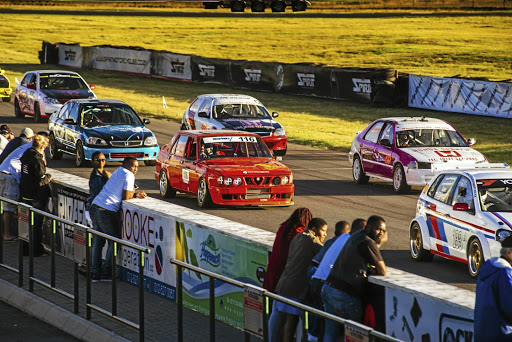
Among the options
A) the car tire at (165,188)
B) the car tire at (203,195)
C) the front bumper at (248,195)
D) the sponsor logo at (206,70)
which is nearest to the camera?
the front bumper at (248,195)

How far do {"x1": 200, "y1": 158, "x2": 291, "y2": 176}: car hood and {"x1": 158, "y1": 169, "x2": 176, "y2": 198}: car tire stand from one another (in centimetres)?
150

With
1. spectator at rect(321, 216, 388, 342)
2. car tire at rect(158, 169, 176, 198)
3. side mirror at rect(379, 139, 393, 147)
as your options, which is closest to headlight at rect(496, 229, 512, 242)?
spectator at rect(321, 216, 388, 342)

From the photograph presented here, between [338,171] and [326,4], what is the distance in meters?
79.0

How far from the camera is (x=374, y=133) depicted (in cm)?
2411

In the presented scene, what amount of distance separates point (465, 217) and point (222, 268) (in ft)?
14.9

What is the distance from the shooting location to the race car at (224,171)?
19.7 metres

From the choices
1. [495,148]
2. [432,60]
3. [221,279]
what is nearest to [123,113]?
[495,148]

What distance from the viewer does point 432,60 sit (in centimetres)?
6328

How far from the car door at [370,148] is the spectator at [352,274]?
14.6m

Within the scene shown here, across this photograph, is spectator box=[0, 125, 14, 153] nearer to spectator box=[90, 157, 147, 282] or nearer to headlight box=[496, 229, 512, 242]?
spectator box=[90, 157, 147, 282]

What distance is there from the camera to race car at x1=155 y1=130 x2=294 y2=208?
777 inches

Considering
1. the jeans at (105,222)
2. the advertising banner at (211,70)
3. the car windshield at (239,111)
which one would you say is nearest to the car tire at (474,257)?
the jeans at (105,222)

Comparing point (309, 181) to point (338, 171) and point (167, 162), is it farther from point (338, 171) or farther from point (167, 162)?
point (167, 162)

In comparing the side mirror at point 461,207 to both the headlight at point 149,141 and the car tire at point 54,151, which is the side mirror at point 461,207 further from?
the car tire at point 54,151
